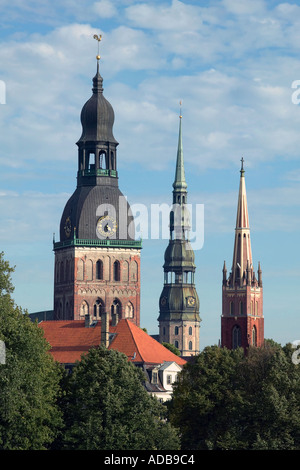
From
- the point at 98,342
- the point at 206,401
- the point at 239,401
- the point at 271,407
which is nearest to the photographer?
the point at 271,407

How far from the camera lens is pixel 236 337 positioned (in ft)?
558

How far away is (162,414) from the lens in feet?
371

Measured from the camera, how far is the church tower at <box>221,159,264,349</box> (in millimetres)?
169375

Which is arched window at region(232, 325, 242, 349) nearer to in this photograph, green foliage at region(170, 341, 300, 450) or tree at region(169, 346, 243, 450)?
green foliage at region(170, 341, 300, 450)

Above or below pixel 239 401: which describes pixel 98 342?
above

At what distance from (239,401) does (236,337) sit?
2422 inches

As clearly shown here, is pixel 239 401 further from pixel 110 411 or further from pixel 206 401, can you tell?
pixel 110 411

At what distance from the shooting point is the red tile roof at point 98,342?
16762 centimetres

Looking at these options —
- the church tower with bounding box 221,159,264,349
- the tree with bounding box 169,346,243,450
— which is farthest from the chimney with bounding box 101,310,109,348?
the tree with bounding box 169,346,243,450

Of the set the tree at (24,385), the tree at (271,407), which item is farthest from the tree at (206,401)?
the tree at (24,385)

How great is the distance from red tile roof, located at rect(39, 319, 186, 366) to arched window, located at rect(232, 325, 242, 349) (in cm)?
659

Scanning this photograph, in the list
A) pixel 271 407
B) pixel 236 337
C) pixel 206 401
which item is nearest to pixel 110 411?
pixel 206 401

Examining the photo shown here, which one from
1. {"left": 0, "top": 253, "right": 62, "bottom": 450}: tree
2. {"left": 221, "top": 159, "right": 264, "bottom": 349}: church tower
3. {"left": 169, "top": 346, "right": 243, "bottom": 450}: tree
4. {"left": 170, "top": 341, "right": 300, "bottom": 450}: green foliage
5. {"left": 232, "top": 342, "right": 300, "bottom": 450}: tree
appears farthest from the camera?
{"left": 221, "top": 159, "right": 264, "bottom": 349}: church tower

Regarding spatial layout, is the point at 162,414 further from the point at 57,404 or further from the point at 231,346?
the point at 231,346
